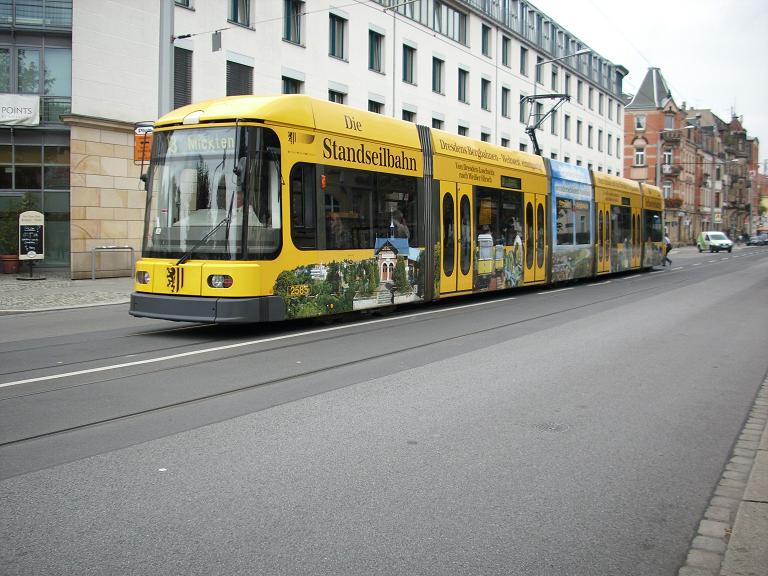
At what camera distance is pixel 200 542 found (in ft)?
11.9

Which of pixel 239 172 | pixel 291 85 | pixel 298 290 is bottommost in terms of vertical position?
pixel 298 290

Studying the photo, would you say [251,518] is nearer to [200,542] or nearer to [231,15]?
[200,542]

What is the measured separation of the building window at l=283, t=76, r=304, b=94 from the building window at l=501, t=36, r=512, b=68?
1812 centimetres

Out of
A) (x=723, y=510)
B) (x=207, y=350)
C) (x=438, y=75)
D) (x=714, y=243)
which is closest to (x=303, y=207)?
(x=207, y=350)

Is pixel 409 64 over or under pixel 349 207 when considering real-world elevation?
over

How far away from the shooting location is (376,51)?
107ft

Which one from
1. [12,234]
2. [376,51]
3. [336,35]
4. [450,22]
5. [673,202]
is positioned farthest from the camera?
[673,202]

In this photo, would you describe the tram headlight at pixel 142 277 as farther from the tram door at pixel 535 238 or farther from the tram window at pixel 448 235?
the tram door at pixel 535 238

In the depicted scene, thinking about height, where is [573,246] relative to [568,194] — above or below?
below

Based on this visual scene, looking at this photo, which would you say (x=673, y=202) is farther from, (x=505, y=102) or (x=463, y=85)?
(x=463, y=85)

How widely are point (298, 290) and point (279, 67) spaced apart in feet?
60.0

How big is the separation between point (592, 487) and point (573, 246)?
58.1 feet

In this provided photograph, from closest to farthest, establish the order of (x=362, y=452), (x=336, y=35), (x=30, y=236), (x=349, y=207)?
(x=362, y=452) < (x=349, y=207) < (x=30, y=236) < (x=336, y=35)

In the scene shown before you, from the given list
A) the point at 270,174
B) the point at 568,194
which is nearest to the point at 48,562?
the point at 270,174
